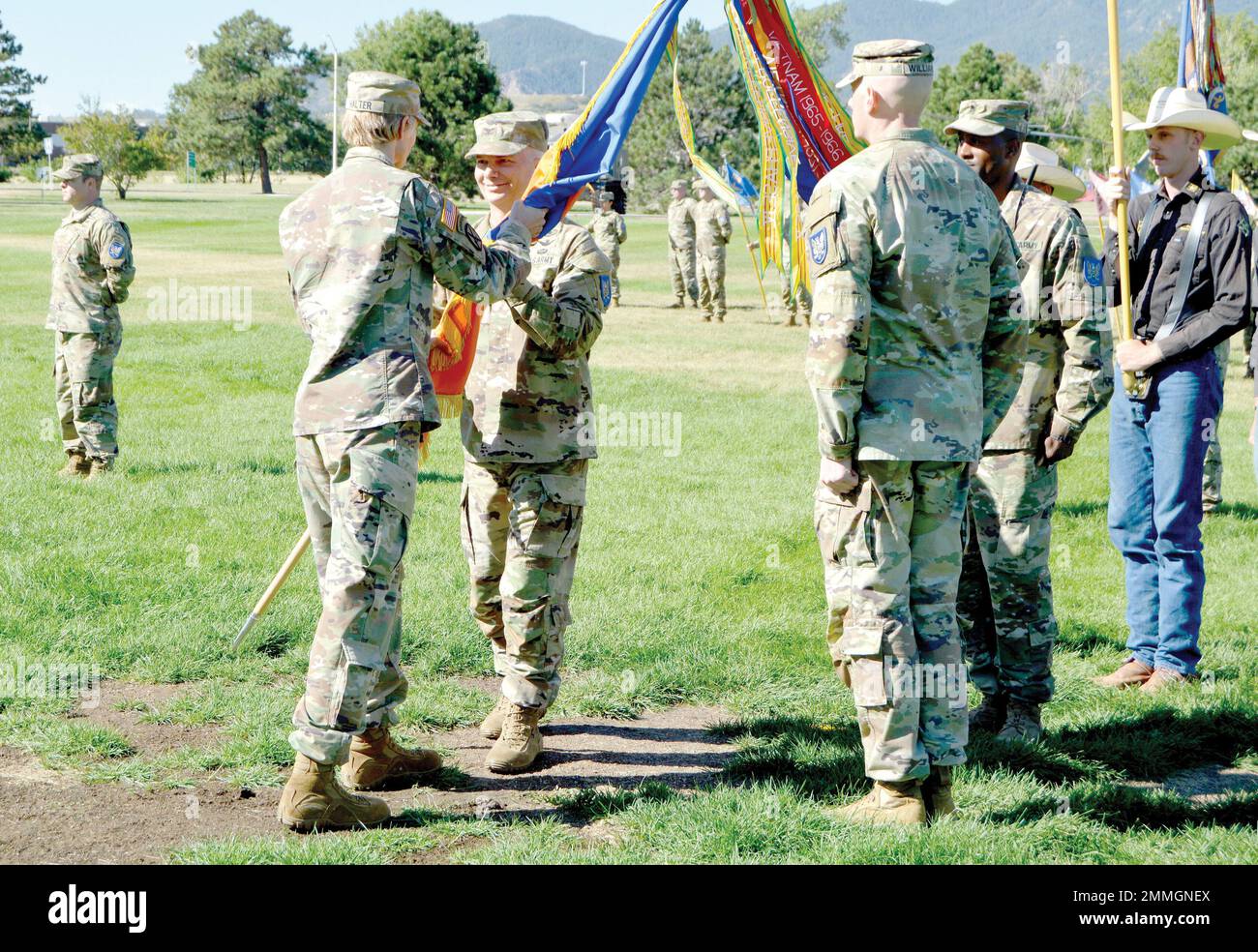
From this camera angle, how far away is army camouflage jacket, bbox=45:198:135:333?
10422 mm

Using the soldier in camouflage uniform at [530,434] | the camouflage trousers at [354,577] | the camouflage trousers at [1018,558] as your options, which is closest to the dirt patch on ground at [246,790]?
the soldier in camouflage uniform at [530,434]

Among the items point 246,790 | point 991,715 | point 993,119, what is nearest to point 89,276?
point 246,790

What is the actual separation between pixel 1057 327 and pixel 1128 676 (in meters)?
2.01

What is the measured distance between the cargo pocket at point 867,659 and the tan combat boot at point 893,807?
1.11ft

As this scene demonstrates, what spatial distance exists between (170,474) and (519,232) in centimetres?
682

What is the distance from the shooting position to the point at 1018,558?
5.41 metres

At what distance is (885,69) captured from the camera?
13.8 ft

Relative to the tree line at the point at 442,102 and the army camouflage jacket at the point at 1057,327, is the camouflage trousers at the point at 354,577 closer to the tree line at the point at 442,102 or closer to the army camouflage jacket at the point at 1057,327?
the army camouflage jacket at the point at 1057,327

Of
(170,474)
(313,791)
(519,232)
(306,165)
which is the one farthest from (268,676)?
(306,165)

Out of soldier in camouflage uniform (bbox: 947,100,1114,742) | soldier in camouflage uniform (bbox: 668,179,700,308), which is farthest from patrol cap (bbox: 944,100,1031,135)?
soldier in camouflage uniform (bbox: 668,179,700,308)

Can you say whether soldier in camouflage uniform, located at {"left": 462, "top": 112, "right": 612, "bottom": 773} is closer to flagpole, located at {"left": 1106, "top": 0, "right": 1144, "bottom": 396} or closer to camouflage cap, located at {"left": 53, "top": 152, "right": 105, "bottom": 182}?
flagpole, located at {"left": 1106, "top": 0, "right": 1144, "bottom": 396}

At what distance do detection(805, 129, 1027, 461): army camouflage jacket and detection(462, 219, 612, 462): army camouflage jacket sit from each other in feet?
3.72
